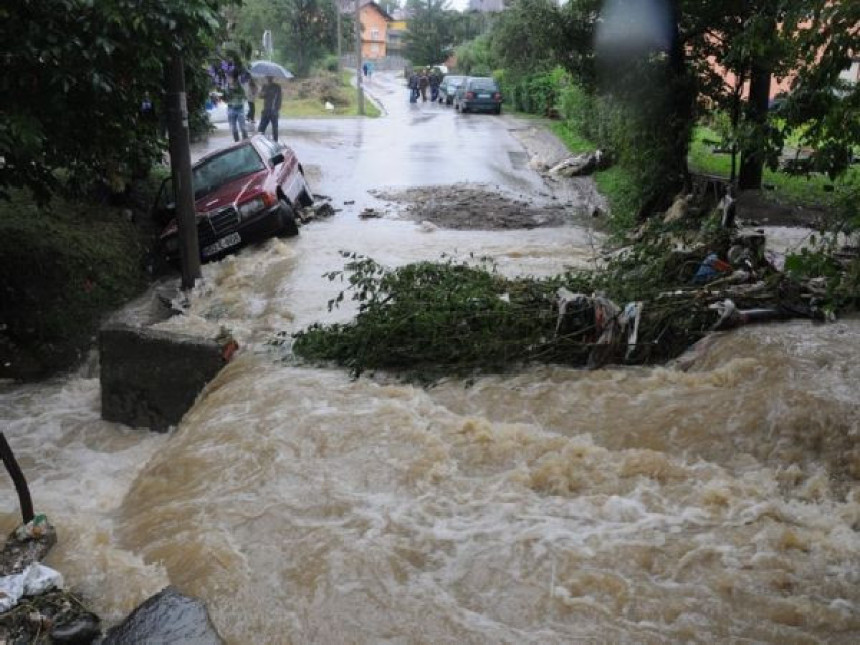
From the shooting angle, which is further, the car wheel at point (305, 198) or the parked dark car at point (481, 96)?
the parked dark car at point (481, 96)

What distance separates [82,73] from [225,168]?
5.48 meters

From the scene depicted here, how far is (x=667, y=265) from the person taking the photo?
27.5 feet

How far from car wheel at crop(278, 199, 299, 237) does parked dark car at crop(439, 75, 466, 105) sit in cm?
3024

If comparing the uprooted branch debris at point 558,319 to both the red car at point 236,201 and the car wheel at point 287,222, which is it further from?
the car wheel at point 287,222

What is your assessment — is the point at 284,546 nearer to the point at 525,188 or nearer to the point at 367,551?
the point at 367,551

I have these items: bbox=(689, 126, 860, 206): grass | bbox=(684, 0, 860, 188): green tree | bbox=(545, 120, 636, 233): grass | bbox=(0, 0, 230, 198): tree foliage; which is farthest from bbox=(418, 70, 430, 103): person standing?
bbox=(0, 0, 230, 198): tree foliage

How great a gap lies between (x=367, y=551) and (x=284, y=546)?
1.70ft

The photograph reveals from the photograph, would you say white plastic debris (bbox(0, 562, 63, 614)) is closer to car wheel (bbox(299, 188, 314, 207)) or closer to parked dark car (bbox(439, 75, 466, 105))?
car wheel (bbox(299, 188, 314, 207))

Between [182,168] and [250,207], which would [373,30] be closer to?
[250,207]

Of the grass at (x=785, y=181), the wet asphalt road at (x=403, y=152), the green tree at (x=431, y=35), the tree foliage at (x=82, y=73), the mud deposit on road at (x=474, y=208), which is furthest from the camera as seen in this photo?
the green tree at (x=431, y=35)

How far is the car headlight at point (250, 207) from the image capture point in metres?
12.7

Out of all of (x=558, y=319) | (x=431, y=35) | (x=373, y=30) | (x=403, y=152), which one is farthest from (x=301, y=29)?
(x=558, y=319)

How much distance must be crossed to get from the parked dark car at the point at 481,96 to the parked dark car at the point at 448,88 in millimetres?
3938

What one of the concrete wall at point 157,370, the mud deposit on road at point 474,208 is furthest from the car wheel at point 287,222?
the concrete wall at point 157,370
